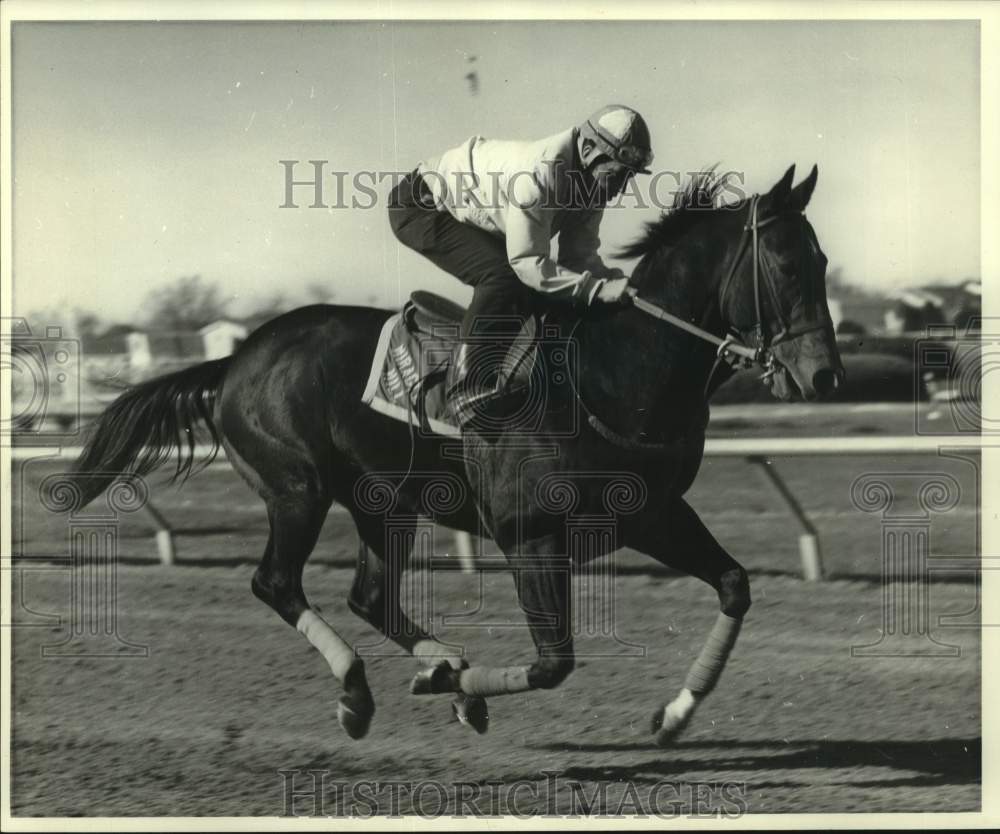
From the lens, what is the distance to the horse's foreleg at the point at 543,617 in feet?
14.3

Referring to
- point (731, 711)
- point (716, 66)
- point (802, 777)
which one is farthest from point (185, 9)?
point (802, 777)

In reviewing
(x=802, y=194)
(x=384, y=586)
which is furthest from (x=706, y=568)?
(x=802, y=194)

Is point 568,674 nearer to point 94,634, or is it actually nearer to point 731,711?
point 731,711

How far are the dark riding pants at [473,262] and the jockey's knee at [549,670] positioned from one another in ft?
3.06

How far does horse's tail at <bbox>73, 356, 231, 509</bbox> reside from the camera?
477 centimetres

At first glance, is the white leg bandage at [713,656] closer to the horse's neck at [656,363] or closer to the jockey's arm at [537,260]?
the horse's neck at [656,363]

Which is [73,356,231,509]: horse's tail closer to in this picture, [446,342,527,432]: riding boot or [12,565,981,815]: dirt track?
[12,565,981,815]: dirt track

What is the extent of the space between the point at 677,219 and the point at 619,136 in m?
0.32

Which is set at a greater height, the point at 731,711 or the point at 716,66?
the point at 716,66

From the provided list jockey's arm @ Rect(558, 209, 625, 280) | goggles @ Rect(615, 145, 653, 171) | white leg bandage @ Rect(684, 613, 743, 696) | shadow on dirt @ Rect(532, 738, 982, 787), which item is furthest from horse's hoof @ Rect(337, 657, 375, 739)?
goggles @ Rect(615, 145, 653, 171)

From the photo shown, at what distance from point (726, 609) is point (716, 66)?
72.1 inches

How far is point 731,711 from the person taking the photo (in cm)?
471

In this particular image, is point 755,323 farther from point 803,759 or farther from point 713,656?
point 803,759

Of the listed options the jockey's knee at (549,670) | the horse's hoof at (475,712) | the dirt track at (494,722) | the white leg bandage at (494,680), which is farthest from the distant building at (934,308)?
the horse's hoof at (475,712)
